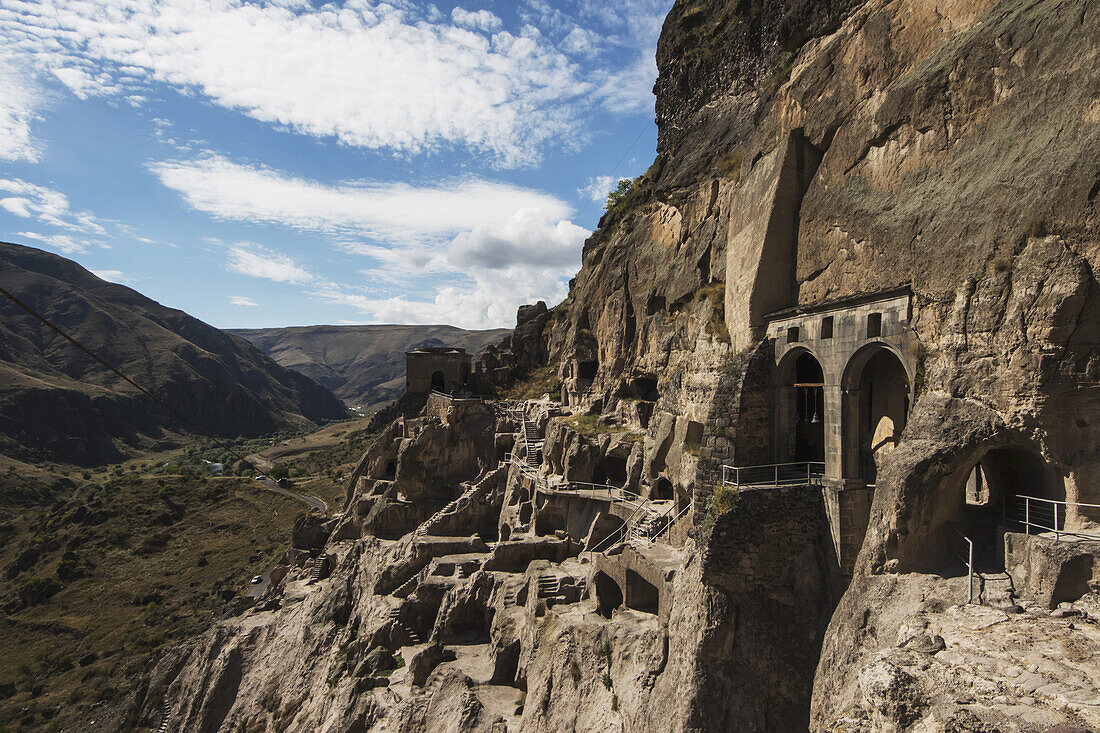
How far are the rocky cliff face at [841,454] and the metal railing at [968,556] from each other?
203 mm

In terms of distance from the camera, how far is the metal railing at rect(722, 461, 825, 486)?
53.1ft

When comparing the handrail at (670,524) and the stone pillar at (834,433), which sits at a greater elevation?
the stone pillar at (834,433)

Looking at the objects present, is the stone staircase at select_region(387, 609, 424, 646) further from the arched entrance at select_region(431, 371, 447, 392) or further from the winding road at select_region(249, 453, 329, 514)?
the winding road at select_region(249, 453, 329, 514)

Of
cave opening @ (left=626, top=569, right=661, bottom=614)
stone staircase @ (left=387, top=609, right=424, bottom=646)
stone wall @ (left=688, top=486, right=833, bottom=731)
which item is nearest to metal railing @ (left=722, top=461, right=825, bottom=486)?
stone wall @ (left=688, top=486, right=833, bottom=731)

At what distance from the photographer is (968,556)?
480 inches

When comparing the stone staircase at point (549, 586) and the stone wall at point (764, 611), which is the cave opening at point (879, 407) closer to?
the stone wall at point (764, 611)

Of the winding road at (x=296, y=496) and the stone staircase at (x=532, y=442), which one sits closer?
the stone staircase at (x=532, y=442)

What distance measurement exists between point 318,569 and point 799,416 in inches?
1317

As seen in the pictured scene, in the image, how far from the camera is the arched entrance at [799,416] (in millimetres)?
17109

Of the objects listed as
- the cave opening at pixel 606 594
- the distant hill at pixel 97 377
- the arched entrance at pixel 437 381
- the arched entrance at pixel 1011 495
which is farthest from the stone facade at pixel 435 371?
the distant hill at pixel 97 377

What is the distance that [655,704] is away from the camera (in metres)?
15.5

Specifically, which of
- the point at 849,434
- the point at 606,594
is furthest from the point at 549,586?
the point at 849,434

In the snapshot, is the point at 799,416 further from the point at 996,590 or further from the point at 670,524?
the point at 996,590

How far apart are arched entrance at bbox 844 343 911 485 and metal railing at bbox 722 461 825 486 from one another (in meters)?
1.15
